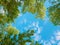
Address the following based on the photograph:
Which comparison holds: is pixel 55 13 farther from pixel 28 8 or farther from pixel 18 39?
pixel 18 39

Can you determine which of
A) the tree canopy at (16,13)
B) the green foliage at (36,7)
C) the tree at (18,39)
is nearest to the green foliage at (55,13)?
Answer: the tree canopy at (16,13)

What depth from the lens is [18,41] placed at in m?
5.77

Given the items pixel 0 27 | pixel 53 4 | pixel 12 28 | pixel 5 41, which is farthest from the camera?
pixel 53 4

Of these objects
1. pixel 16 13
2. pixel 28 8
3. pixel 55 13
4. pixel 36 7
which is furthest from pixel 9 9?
pixel 55 13

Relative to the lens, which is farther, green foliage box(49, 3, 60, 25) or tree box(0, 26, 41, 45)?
green foliage box(49, 3, 60, 25)

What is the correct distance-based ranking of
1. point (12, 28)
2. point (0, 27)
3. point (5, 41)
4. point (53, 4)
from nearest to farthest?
point (5, 41) < point (0, 27) < point (12, 28) < point (53, 4)

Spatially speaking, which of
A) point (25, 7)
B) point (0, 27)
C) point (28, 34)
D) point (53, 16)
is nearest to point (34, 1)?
point (25, 7)

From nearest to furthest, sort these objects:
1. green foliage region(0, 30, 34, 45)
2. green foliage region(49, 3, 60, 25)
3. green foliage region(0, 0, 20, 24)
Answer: green foliage region(0, 30, 34, 45) → green foliage region(0, 0, 20, 24) → green foliage region(49, 3, 60, 25)

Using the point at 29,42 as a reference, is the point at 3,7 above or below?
above

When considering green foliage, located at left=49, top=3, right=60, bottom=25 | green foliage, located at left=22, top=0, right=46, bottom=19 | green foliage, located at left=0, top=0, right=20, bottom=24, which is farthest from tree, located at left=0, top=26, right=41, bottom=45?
green foliage, located at left=22, top=0, right=46, bottom=19

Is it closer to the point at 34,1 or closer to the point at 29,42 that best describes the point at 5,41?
the point at 29,42

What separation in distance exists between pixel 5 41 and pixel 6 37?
19cm

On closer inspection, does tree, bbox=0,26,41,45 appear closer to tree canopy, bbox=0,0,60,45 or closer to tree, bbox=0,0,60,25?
tree canopy, bbox=0,0,60,45

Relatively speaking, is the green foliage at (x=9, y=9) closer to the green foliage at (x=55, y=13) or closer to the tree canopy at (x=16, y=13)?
the tree canopy at (x=16, y=13)
